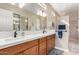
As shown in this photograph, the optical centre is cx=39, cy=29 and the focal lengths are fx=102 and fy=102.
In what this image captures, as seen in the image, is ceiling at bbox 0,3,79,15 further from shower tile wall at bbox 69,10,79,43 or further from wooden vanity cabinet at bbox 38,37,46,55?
wooden vanity cabinet at bbox 38,37,46,55

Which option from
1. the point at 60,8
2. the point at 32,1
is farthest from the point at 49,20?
the point at 32,1

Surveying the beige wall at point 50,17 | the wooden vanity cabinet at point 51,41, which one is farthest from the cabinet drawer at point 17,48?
the beige wall at point 50,17

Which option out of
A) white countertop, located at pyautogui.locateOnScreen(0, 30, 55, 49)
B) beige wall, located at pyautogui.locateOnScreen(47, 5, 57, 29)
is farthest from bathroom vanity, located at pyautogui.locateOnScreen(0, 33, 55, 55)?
beige wall, located at pyautogui.locateOnScreen(47, 5, 57, 29)

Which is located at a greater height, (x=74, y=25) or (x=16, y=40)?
(x=74, y=25)

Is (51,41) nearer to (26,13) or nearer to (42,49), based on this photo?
(42,49)

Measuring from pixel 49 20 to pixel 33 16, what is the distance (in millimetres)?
259

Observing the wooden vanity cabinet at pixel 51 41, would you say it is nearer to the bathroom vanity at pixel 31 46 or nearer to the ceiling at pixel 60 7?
the bathroom vanity at pixel 31 46

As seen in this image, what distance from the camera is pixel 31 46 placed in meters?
1.43

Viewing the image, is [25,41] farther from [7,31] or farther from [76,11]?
[76,11]

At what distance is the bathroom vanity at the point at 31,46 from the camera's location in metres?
1.19

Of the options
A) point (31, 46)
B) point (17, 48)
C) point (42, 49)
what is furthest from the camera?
point (42, 49)

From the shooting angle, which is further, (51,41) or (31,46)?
(51,41)

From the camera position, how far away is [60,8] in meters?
1.54

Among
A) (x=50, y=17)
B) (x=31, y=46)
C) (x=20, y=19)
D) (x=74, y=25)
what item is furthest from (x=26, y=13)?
(x=74, y=25)
